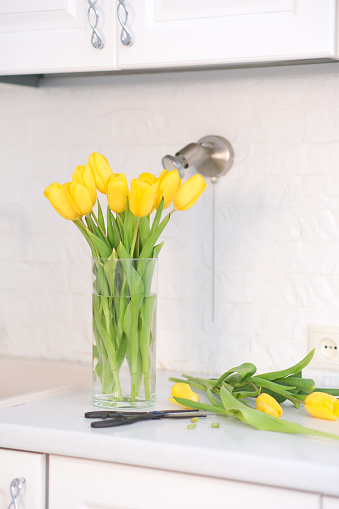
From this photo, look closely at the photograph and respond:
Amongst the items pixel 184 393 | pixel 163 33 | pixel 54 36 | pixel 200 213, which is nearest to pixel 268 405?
pixel 184 393

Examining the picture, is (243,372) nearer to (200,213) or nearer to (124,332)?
(124,332)

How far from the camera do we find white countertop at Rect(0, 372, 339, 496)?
42.1 inches

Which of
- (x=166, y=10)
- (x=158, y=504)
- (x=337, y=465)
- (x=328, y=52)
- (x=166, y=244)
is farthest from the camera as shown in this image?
(x=166, y=244)

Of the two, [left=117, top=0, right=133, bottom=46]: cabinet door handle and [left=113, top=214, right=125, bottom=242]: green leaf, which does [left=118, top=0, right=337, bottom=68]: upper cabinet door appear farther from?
[left=113, top=214, right=125, bottom=242]: green leaf

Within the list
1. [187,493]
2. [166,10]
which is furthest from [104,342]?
[166,10]

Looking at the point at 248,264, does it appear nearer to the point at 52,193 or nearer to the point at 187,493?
the point at 52,193

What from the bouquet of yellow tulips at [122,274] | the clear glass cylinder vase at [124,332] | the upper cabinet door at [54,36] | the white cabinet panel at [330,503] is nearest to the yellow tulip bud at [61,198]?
the bouquet of yellow tulips at [122,274]

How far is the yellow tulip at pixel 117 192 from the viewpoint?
1310 millimetres

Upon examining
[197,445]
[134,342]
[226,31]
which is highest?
[226,31]

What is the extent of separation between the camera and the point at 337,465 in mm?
1051

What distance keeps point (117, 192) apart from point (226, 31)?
1.26ft

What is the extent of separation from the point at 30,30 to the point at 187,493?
102 cm

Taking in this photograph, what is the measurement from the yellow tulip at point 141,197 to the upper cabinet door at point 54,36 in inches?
13.1

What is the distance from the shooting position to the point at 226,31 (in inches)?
54.1
